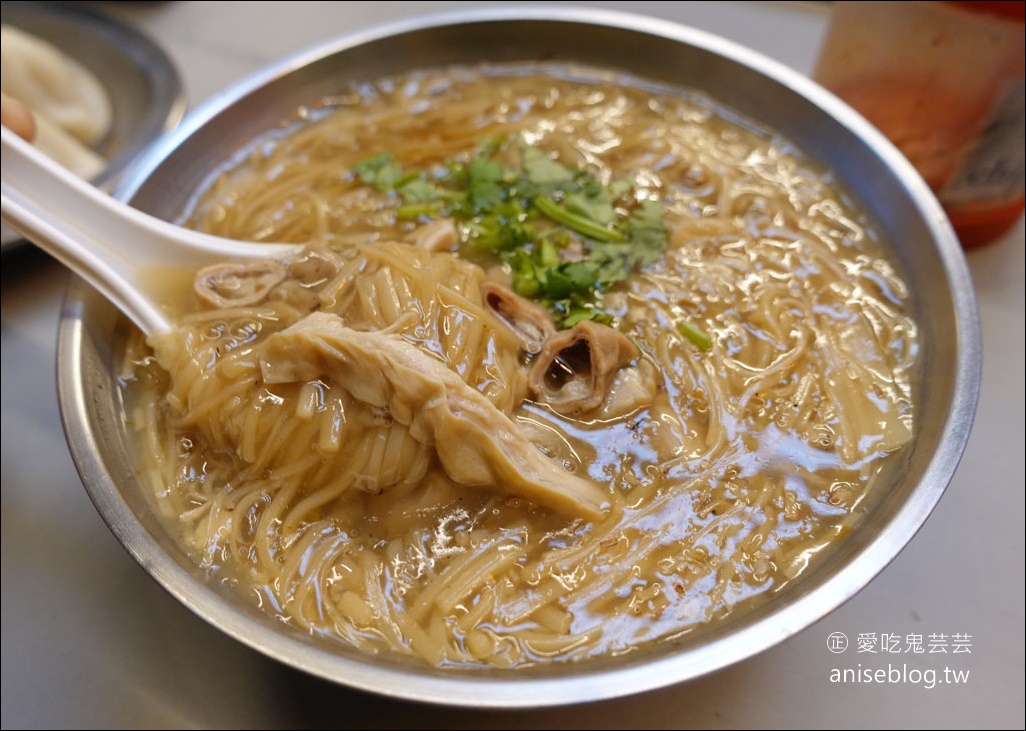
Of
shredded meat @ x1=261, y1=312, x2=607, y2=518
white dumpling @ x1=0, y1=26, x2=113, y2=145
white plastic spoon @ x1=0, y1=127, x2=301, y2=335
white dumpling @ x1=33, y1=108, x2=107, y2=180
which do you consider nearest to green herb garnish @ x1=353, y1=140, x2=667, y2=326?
shredded meat @ x1=261, y1=312, x2=607, y2=518

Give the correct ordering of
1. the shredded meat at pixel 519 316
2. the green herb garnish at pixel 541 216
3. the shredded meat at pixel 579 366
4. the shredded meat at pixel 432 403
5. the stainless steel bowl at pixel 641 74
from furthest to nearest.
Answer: the green herb garnish at pixel 541 216 → the shredded meat at pixel 519 316 → the shredded meat at pixel 579 366 → the shredded meat at pixel 432 403 → the stainless steel bowl at pixel 641 74

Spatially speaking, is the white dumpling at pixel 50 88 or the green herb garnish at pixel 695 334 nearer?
the green herb garnish at pixel 695 334

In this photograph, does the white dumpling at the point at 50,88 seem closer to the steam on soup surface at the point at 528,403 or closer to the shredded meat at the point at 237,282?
the steam on soup surface at the point at 528,403

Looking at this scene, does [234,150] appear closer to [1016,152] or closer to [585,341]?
[585,341]

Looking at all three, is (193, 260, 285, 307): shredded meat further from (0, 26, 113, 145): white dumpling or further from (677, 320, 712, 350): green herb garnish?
(0, 26, 113, 145): white dumpling

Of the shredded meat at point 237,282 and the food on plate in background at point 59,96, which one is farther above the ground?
the food on plate in background at point 59,96

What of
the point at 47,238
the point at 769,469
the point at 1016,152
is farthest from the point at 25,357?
the point at 1016,152

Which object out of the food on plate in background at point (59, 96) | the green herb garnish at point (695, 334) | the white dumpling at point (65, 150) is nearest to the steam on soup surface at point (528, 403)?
the green herb garnish at point (695, 334)
